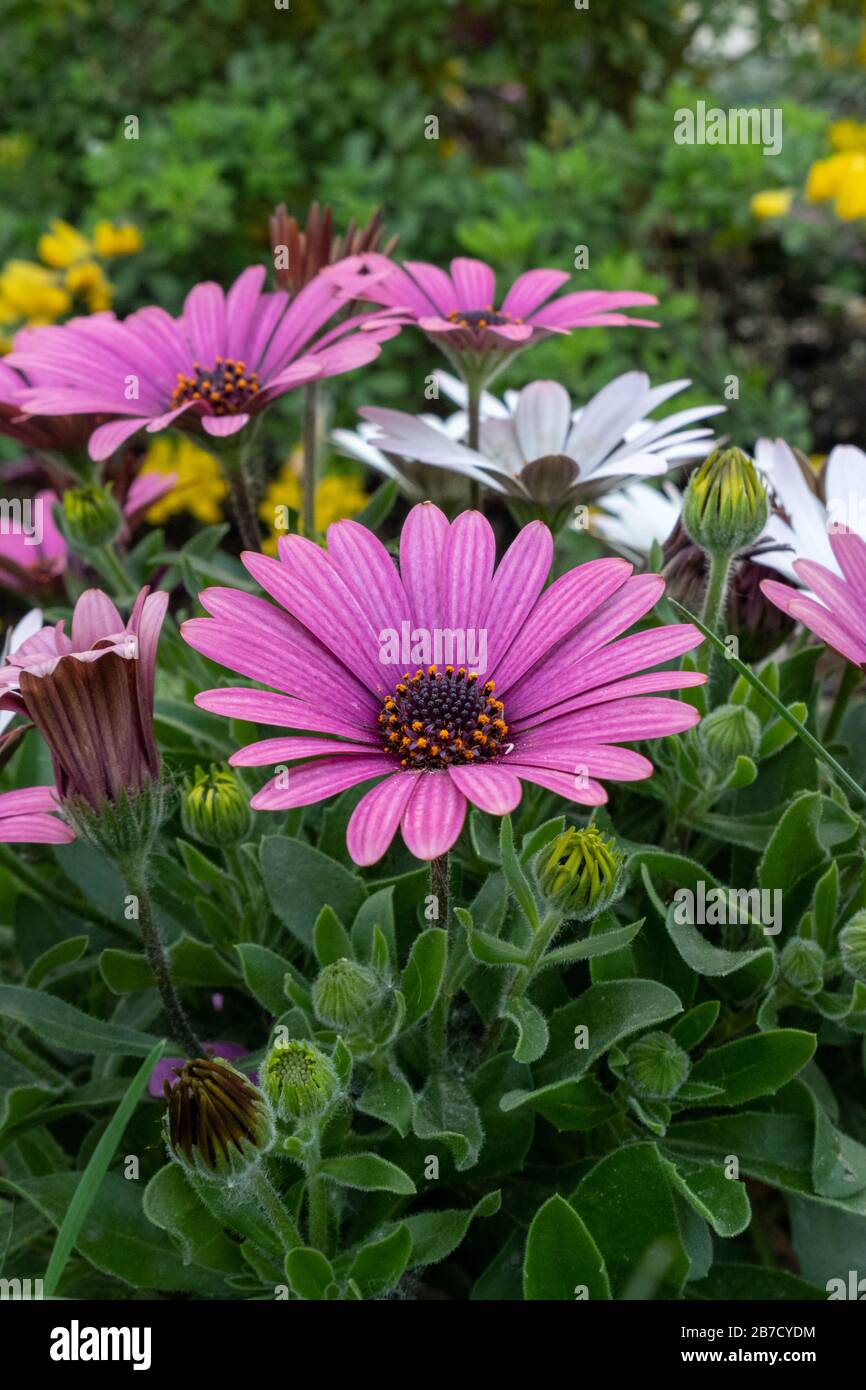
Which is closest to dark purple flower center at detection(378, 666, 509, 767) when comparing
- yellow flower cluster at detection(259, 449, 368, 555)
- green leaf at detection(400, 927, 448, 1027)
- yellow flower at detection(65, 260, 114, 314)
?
green leaf at detection(400, 927, 448, 1027)

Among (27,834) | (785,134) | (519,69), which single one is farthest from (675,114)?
(27,834)

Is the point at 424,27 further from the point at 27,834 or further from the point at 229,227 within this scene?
the point at 27,834

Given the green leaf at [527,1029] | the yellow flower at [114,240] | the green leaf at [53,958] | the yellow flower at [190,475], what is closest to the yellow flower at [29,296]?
the yellow flower at [114,240]

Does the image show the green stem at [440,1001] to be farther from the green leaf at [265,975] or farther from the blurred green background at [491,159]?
the blurred green background at [491,159]

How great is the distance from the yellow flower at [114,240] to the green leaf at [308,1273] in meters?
2.08

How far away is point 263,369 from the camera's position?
47.7 inches

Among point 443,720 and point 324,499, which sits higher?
point 324,499

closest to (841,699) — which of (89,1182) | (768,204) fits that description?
(89,1182)

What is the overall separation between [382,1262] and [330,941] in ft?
0.65

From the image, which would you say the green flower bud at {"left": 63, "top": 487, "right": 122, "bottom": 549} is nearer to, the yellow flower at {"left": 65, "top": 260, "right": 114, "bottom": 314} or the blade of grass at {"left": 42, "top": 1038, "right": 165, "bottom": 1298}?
the blade of grass at {"left": 42, "top": 1038, "right": 165, "bottom": 1298}

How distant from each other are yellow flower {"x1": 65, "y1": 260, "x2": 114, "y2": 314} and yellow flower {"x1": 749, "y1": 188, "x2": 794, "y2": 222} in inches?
46.5

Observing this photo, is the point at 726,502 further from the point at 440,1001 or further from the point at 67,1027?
the point at 67,1027

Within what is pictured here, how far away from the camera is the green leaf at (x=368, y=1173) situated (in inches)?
31.7

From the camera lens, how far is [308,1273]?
80cm
